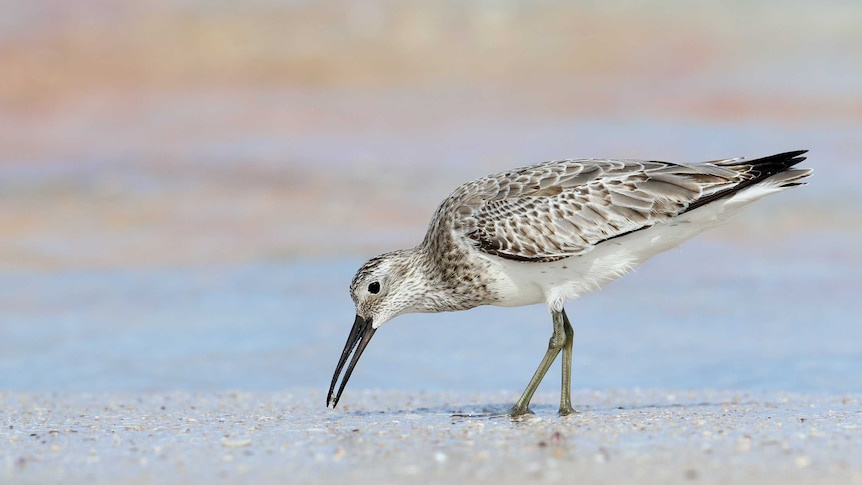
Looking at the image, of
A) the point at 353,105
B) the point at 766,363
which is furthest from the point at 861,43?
the point at 766,363

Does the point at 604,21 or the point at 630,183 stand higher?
the point at 604,21

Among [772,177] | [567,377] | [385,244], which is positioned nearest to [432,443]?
[567,377]

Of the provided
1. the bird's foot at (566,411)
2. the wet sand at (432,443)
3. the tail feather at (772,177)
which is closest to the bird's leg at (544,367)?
→ the wet sand at (432,443)

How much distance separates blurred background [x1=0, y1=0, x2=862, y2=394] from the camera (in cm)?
1172

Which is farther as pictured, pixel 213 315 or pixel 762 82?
pixel 762 82

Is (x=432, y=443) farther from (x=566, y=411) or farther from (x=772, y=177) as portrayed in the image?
(x=772, y=177)

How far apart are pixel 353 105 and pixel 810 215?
11990mm

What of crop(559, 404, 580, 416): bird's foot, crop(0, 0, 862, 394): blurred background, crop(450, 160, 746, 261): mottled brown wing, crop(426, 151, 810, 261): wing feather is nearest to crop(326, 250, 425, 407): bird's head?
crop(426, 151, 810, 261): wing feather

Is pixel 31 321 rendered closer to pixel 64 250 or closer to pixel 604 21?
pixel 64 250

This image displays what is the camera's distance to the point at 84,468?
249 inches

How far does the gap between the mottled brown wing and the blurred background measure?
247cm

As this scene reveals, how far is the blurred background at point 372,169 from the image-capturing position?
461 inches

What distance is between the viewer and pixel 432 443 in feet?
22.6

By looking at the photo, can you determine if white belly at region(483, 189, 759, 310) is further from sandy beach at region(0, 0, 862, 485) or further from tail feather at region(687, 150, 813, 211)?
sandy beach at region(0, 0, 862, 485)
